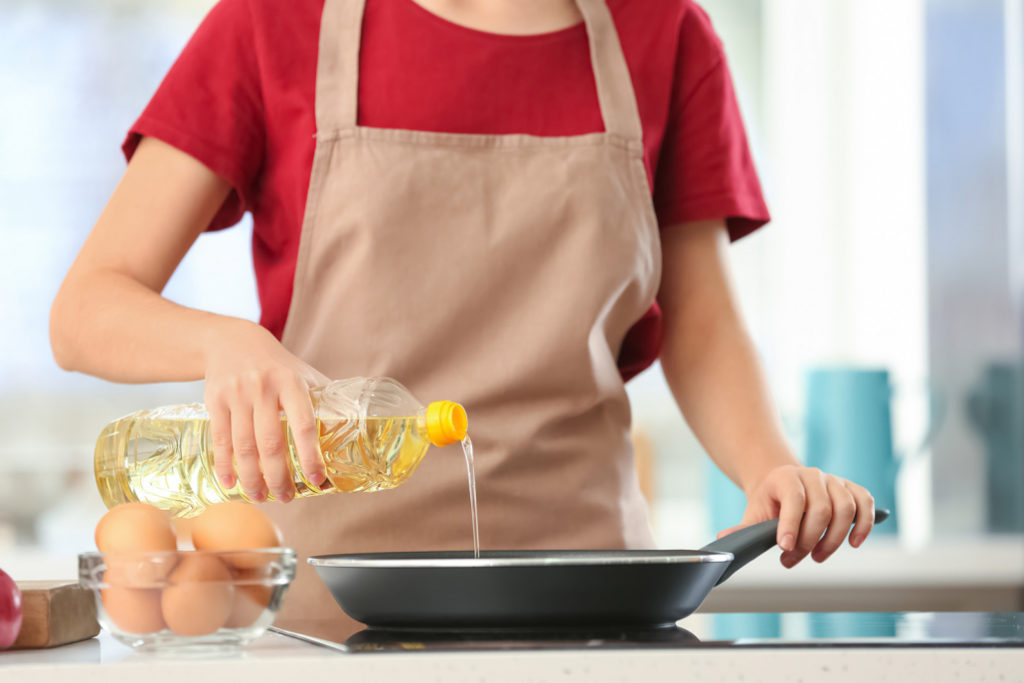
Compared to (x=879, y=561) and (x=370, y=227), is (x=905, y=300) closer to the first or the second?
(x=879, y=561)

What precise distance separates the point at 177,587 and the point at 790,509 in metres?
0.50

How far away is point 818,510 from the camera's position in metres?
0.88

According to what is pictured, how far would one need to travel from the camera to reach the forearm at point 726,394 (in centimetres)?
113

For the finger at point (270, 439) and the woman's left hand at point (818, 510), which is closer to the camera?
the finger at point (270, 439)

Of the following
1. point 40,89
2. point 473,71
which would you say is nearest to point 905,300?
point 473,71

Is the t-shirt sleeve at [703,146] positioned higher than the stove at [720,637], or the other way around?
the t-shirt sleeve at [703,146]

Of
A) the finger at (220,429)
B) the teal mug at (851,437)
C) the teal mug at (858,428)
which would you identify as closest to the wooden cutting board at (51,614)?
the finger at (220,429)

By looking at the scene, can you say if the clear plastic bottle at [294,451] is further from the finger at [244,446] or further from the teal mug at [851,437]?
the teal mug at [851,437]

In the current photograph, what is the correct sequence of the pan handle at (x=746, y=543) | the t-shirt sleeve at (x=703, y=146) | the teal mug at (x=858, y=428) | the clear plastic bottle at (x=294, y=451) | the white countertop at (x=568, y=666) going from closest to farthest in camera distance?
the white countertop at (x=568, y=666) → the pan handle at (x=746, y=543) → the clear plastic bottle at (x=294, y=451) → the t-shirt sleeve at (x=703, y=146) → the teal mug at (x=858, y=428)

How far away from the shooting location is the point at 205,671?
0.55 m

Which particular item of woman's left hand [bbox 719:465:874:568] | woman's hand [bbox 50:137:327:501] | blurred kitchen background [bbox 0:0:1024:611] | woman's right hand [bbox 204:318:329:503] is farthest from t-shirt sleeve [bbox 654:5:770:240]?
blurred kitchen background [bbox 0:0:1024:611]

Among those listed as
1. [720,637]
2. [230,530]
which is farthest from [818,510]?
[230,530]

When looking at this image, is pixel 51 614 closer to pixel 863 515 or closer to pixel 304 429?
pixel 304 429

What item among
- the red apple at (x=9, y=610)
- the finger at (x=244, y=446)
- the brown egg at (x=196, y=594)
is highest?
the finger at (x=244, y=446)
